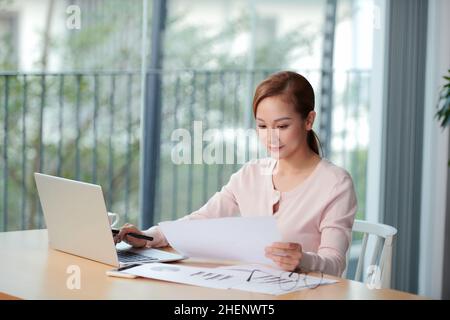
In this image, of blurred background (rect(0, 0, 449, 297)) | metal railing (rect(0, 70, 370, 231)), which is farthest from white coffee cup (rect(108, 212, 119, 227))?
metal railing (rect(0, 70, 370, 231))

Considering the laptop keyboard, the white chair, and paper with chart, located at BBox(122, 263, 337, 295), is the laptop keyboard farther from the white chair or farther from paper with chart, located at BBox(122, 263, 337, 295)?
A: the white chair

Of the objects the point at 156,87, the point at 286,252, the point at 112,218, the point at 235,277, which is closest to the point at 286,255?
the point at 286,252

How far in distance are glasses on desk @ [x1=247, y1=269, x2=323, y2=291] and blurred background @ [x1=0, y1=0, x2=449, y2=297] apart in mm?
2051

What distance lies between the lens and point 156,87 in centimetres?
383

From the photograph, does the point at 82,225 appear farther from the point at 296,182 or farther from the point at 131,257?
the point at 296,182

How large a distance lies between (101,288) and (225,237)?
1.13 feet

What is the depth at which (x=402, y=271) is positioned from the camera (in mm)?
3684

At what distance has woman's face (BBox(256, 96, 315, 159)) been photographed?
206 cm

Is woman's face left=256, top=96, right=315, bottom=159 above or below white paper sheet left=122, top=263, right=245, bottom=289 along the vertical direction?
above

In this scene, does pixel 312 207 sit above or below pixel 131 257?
above

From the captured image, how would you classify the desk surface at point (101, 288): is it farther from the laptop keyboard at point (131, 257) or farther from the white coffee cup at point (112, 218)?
the white coffee cup at point (112, 218)

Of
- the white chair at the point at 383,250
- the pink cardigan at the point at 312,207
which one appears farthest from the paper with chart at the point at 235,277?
the white chair at the point at 383,250

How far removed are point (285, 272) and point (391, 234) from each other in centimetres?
43
